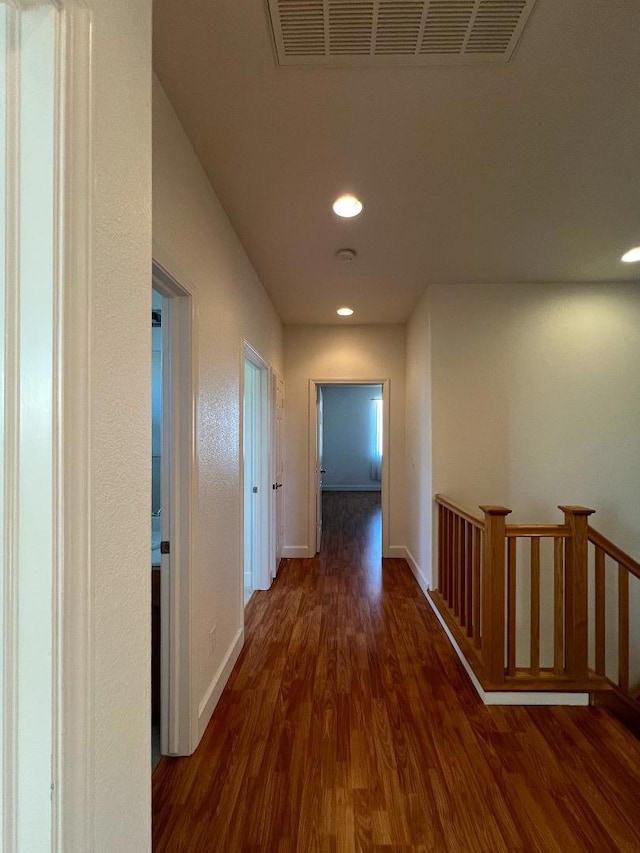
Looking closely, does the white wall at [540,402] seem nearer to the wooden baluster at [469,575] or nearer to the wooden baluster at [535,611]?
the wooden baluster at [469,575]

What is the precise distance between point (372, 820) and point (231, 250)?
8.95 feet

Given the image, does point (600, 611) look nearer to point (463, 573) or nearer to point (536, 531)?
point (536, 531)

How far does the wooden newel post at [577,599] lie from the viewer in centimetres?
215

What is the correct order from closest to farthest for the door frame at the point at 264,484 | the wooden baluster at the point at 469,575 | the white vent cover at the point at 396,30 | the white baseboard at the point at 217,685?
the white vent cover at the point at 396,30 → the white baseboard at the point at 217,685 → the wooden baluster at the point at 469,575 → the door frame at the point at 264,484

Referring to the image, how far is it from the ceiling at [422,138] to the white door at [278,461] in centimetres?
151

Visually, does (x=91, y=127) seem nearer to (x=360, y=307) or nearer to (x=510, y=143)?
(x=510, y=143)

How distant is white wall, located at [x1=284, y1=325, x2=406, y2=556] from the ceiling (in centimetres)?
180

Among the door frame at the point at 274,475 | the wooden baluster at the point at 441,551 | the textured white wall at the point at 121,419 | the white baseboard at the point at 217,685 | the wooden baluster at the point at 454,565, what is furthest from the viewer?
the door frame at the point at 274,475

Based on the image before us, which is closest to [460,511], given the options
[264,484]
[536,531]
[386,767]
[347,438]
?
[536,531]

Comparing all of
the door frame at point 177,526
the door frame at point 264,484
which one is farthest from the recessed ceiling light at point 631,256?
the door frame at point 177,526

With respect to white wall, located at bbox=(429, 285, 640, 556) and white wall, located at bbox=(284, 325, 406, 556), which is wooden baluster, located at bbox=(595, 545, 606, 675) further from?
white wall, located at bbox=(284, 325, 406, 556)

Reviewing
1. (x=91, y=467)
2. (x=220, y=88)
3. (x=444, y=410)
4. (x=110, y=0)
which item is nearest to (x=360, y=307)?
(x=444, y=410)

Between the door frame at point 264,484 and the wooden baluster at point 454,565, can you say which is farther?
the door frame at point 264,484

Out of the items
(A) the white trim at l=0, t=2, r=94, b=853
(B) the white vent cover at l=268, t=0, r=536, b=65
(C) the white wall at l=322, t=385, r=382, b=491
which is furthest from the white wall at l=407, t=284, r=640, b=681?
(C) the white wall at l=322, t=385, r=382, b=491
